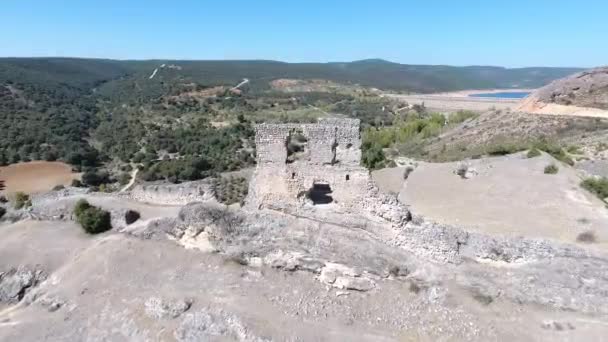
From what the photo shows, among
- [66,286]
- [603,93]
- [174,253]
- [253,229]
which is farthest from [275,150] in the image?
[603,93]

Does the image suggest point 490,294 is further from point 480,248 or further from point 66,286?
point 66,286

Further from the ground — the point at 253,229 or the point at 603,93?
the point at 603,93

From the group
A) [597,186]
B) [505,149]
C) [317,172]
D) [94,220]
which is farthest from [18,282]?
[505,149]

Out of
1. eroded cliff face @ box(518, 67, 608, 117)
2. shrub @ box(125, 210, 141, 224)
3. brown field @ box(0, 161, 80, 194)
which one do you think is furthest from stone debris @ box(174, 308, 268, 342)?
eroded cliff face @ box(518, 67, 608, 117)

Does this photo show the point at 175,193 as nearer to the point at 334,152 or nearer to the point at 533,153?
the point at 334,152

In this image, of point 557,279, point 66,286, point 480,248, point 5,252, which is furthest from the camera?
point 5,252

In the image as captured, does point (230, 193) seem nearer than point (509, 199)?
No

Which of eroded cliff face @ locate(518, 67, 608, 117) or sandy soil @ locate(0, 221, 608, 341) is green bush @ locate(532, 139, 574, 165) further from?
sandy soil @ locate(0, 221, 608, 341)
